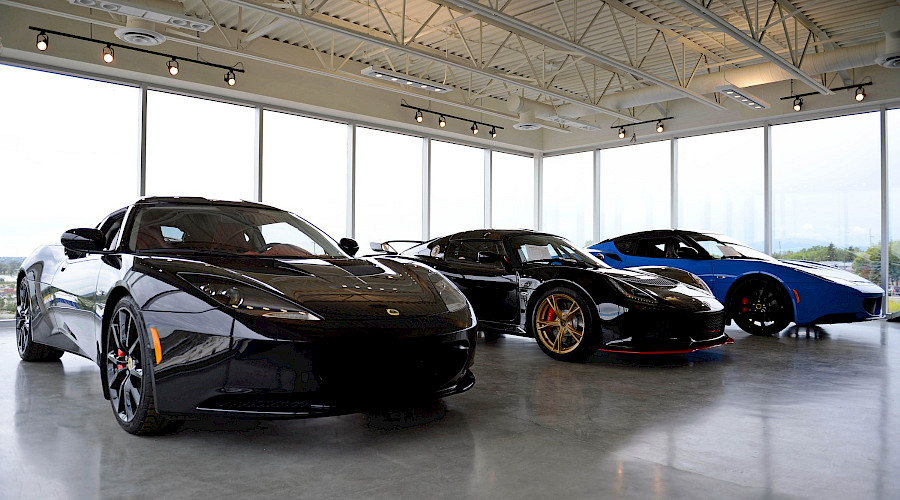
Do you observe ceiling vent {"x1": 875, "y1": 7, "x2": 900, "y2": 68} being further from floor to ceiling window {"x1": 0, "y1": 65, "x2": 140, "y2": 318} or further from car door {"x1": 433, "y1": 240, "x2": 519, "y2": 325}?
floor to ceiling window {"x1": 0, "y1": 65, "x2": 140, "y2": 318}

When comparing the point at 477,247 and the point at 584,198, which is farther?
the point at 584,198

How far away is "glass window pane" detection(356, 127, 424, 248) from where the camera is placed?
43.5 ft

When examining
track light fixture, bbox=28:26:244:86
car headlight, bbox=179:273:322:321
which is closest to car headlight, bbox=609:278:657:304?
car headlight, bbox=179:273:322:321

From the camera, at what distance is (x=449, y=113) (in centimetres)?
1415

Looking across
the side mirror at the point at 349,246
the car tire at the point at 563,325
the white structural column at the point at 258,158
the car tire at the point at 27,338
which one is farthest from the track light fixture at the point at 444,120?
the side mirror at the point at 349,246

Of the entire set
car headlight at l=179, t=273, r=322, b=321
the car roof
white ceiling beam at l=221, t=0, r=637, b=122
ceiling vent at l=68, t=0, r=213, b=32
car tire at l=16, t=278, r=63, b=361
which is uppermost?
white ceiling beam at l=221, t=0, r=637, b=122

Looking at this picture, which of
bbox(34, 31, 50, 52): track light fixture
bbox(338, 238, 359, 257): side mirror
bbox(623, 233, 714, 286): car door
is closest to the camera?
bbox(338, 238, 359, 257): side mirror

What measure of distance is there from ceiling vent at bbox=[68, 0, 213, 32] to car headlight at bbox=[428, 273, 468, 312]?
16.8ft

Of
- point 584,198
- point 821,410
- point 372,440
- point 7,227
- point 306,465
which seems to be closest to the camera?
point 306,465

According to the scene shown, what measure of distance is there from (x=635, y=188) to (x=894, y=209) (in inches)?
203

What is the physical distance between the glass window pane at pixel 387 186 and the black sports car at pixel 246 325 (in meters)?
9.51

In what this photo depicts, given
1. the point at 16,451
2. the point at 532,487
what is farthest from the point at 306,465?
the point at 16,451

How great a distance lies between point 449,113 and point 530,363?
9.66 m

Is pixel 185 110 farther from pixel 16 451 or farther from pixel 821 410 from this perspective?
pixel 821 410
